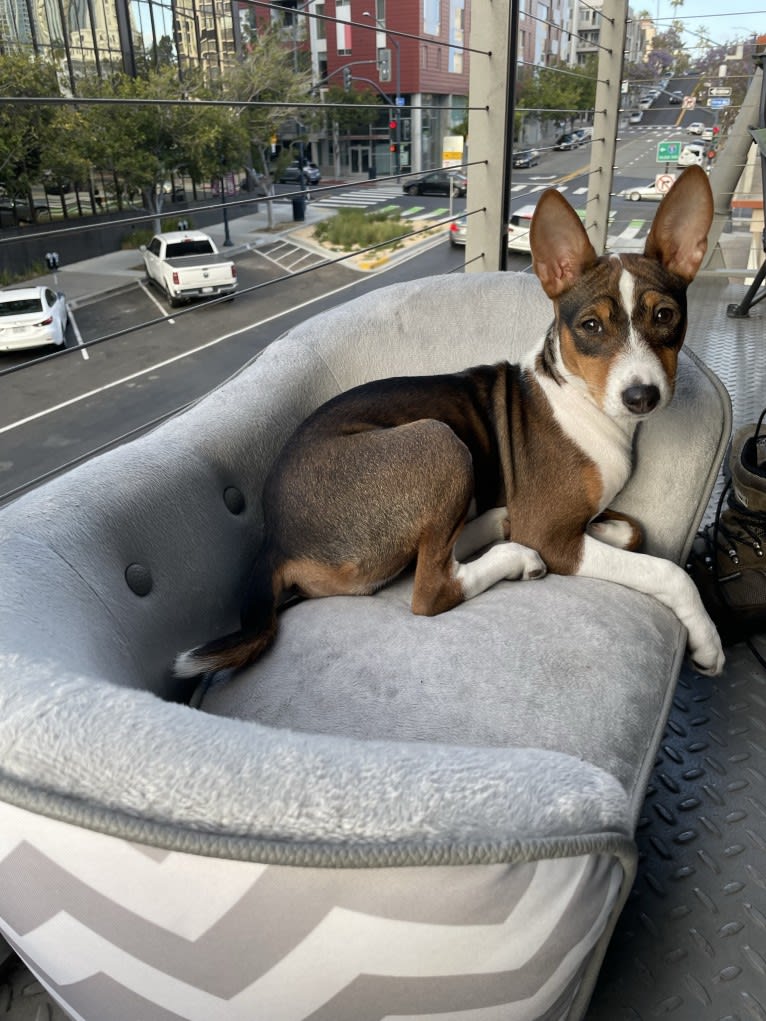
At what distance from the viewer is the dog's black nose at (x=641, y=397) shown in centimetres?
147

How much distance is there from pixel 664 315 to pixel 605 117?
3611 millimetres

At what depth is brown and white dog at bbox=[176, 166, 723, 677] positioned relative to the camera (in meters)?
1.54

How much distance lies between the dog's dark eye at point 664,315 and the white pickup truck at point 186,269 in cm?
695

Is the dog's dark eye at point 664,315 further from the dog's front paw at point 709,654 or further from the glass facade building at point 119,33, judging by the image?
the glass facade building at point 119,33

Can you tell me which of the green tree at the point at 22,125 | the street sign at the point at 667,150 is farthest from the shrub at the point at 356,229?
the green tree at the point at 22,125

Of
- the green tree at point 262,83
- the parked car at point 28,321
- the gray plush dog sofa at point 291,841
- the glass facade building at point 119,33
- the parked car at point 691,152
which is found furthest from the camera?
the green tree at point 262,83

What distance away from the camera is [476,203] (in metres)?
3.12

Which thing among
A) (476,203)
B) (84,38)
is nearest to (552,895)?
(476,203)

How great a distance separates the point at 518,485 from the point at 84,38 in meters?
14.4

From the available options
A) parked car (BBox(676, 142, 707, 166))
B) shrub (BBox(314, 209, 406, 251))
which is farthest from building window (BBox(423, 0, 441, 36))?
parked car (BBox(676, 142, 707, 166))

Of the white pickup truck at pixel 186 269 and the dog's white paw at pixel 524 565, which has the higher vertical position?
the dog's white paw at pixel 524 565

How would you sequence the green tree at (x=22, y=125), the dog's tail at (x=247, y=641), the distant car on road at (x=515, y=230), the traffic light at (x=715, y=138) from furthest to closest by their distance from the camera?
the green tree at (x=22, y=125) < the traffic light at (x=715, y=138) < the distant car on road at (x=515, y=230) < the dog's tail at (x=247, y=641)

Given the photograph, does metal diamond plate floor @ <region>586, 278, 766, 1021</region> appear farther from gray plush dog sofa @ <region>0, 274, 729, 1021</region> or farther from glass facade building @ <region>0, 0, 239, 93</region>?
glass facade building @ <region>0, 0, 239, 93</region>

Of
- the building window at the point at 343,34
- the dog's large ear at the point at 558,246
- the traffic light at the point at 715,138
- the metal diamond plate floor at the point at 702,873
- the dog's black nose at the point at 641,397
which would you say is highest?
the building window at the point at 343,34
